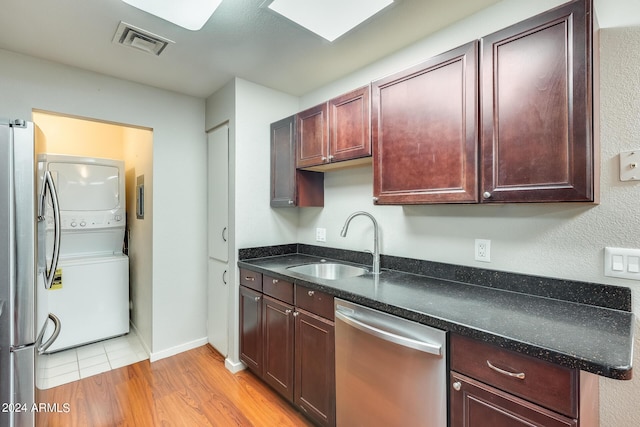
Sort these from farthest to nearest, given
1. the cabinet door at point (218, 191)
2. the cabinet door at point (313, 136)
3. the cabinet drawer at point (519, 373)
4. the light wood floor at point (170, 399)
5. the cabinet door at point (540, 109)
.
→ the cabinet door at point (218, 191) → the cabinet door at point (313, 136) → the light wood floor at point (170, 399) → the cabinet door at point (540, 109) → the cabinet drawer at point (519, 373)

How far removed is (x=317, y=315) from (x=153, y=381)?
1557mm

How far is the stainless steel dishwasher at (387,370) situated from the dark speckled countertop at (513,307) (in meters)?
0.07

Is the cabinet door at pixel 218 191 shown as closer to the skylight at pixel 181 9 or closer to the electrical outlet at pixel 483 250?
the skylight at pixel 181 9

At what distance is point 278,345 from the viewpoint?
1.97 metres

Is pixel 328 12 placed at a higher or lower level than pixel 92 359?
higher

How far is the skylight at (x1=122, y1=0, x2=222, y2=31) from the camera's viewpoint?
146 centimetres

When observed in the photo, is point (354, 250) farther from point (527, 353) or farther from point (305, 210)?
point (527, 353)

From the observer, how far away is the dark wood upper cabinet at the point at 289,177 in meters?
2.36

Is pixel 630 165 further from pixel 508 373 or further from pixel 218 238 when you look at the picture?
pixel 218 238

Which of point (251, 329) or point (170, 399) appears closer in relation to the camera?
point (170, 399)

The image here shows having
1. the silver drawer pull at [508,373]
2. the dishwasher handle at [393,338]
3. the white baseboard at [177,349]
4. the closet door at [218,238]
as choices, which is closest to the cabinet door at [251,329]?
the closet door at [218,238]

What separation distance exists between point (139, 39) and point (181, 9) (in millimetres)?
504

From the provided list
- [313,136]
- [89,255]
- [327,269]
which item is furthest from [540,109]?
[89,255]

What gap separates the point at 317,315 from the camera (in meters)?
1.69
